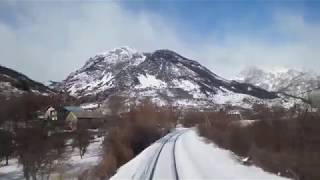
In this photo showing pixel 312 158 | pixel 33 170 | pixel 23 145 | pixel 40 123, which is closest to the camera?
pixel 312 158

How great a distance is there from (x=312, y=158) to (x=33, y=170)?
3281 cm

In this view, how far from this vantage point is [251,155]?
24.7 m

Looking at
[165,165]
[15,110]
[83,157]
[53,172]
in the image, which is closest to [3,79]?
[15,110]

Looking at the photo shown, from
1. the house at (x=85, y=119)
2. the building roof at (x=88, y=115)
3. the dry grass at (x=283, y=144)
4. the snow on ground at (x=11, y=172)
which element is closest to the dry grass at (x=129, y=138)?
the dry grass at (x=283, y=144)

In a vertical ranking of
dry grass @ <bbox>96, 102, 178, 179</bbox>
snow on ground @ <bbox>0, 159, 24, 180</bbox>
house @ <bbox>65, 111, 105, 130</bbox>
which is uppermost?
house @ <bbox>65, 111, 105, 130</bbox>

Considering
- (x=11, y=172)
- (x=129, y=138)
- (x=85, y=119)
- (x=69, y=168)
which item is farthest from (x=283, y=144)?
(x=85, y=119)

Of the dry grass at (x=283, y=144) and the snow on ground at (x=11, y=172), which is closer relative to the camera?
the dry grass at (x=283, y=144)

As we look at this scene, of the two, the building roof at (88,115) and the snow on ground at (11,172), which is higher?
the building roof at (88,115)

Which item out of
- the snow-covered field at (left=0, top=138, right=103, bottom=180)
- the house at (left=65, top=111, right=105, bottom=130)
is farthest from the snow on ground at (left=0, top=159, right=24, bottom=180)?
the house at (left=65, top=111, right=105, bottom=130)

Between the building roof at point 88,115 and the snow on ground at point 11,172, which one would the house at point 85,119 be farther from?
the snow on ground at point 11,172

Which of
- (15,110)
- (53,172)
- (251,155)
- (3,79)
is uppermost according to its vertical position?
(3,79)

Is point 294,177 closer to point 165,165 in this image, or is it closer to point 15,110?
point 165,165

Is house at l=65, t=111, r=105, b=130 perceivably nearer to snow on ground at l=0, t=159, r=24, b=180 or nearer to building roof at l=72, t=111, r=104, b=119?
building roof at l=72, t=111, r=104, b=119

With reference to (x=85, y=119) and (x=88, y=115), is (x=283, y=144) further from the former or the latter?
(x=88, y=115)
